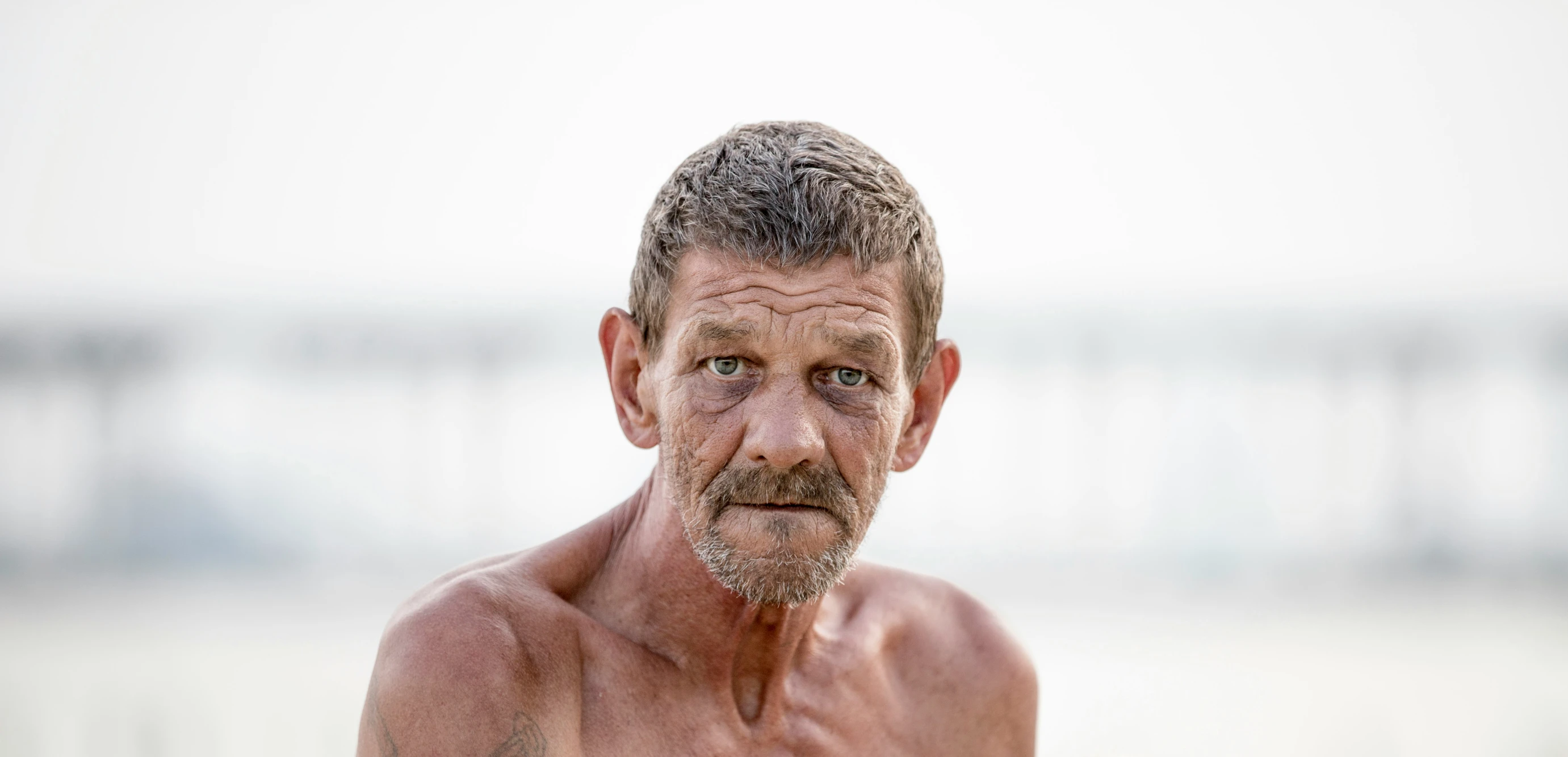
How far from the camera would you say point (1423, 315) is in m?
12.1

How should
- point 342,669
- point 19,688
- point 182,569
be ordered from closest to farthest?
1. point 19,688
2. point 342,669
3. point 182,569

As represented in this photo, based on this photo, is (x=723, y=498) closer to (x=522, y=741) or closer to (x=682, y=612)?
(x=682, y=612)

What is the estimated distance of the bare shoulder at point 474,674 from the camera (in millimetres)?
1916

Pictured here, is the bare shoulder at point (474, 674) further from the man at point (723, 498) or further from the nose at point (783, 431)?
the nose at point (783, 431)

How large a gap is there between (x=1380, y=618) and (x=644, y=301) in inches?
397

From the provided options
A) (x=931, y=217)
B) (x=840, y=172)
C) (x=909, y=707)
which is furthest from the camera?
(x=909, y=707)

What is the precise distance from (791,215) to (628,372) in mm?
472

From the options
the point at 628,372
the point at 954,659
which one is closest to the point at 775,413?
the point at 628,372

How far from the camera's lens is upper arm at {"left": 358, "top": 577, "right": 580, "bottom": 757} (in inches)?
75.4

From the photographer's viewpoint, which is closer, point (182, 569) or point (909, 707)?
point (909, 707)

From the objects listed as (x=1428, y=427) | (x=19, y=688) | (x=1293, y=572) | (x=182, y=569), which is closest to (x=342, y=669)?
(x=19, y=688)

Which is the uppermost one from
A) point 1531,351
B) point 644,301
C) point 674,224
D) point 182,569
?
point 674,224

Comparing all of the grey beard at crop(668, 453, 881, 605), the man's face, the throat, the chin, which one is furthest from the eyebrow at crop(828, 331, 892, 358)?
the throat

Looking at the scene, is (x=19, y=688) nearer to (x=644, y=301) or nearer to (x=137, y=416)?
(x=137, y=416)
